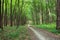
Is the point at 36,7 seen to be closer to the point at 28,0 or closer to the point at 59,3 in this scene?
the point at 28,0

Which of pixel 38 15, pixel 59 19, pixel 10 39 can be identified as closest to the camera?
pixel 10 39

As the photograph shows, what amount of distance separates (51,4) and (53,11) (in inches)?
204

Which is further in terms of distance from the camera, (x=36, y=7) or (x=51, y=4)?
(x=36, y=7)

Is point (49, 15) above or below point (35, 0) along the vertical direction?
below

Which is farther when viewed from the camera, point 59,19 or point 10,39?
point 59,19

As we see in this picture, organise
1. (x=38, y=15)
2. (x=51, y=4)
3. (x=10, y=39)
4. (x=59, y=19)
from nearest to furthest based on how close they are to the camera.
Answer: (x=10, y=39) < (x=59, y=19) < (x=51, y=4) < (x=38, y=15)

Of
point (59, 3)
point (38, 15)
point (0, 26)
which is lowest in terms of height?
point (38, 15)

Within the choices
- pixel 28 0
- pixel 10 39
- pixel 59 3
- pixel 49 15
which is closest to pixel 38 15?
pixel 49 15

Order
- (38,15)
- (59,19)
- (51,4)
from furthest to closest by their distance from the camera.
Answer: (38,15) → (51,4) → (59,19)

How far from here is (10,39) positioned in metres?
12.0

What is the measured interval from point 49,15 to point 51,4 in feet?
18.3

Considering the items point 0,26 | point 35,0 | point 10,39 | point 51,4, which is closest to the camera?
point 10,39

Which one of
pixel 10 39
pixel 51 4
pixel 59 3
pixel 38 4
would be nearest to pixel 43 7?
pixel 38 4

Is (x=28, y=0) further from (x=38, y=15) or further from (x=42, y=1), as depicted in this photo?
(x=38, y=15)
